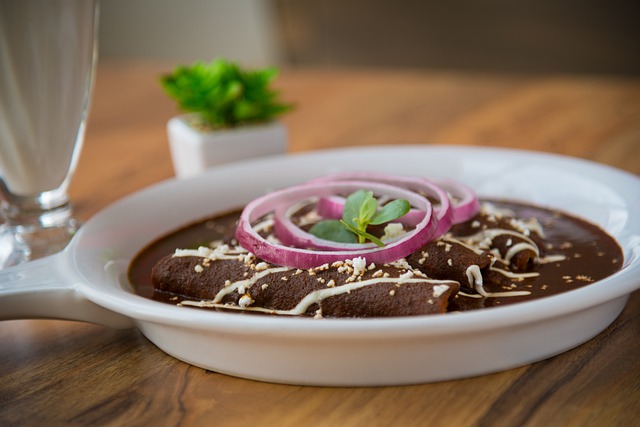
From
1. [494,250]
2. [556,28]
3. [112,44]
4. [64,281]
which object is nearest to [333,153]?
[494,250]

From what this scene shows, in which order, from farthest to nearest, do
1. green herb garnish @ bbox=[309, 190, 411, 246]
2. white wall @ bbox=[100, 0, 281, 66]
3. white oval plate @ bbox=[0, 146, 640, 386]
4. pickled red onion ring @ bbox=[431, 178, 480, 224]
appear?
white wall @ bbox=[100, 0, 281, 66] → pickled red onion ring @ bbox=[431, 178, 480, 224] → green herb garnish @ bbox=[309, 190, 411, 246] → white oval plate @ bbox=[0, 146, 640, 386]

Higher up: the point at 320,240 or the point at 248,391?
the point at 320,240

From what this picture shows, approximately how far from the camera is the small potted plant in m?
2.55

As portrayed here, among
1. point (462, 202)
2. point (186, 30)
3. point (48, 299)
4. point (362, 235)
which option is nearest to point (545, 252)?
point (462, 202)

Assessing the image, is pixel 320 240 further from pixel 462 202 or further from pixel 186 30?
pixel 186 30

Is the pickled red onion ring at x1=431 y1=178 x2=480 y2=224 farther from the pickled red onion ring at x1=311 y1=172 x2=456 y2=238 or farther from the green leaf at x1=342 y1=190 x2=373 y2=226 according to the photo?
the green leaf at x1=342 y1=190 x2=373 y2=226

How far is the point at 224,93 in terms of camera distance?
2.55 m

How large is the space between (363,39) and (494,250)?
4.76m

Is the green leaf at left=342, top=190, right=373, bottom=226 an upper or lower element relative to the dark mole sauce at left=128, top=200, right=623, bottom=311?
upper

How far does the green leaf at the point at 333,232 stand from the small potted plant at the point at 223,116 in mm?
A: 974

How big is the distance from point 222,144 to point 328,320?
1.41 meters

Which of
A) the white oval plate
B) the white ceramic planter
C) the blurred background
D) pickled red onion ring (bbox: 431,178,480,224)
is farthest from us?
the blurred background

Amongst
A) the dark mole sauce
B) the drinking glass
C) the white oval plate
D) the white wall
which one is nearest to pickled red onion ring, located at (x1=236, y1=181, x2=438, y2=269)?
the dark mole sauce

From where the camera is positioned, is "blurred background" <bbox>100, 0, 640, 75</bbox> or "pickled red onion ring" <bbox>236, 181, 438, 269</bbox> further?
"blurred background" <bbox>100, 0, 640, 75</bbox>
